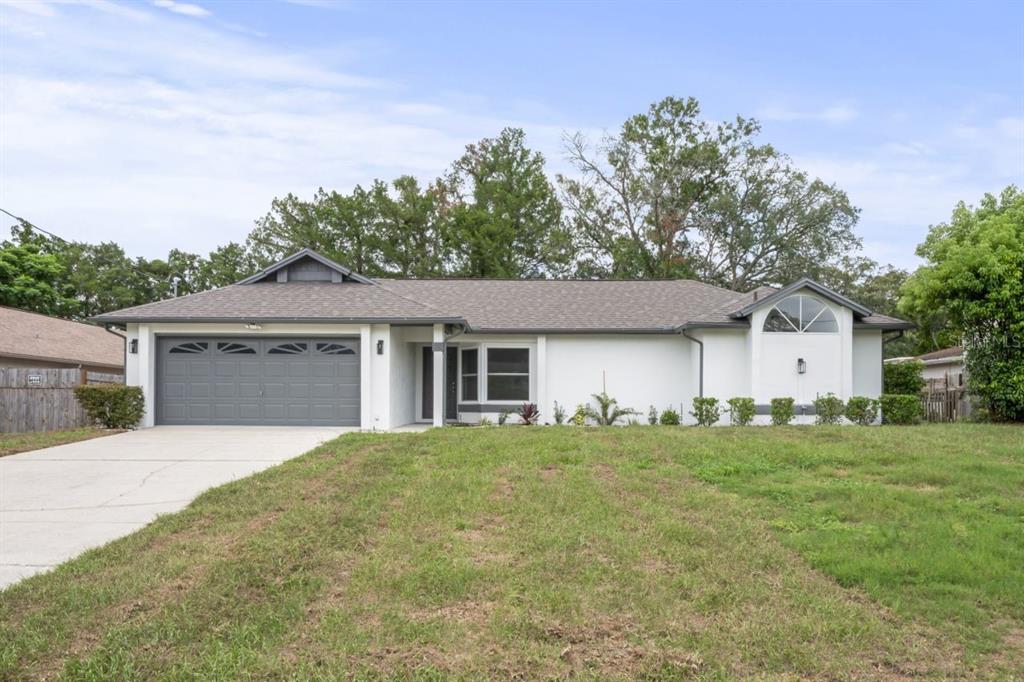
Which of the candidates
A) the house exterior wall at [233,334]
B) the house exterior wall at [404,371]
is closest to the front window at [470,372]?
the house exterior wall at [404,371]

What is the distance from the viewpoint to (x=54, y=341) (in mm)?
23703

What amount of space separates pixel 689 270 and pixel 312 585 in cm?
3061

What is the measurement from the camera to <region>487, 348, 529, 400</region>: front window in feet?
60.2

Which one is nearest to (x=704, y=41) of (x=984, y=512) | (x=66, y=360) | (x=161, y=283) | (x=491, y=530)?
(x=984, y=512)

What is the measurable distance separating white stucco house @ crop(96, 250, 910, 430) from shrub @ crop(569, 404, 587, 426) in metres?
0.39

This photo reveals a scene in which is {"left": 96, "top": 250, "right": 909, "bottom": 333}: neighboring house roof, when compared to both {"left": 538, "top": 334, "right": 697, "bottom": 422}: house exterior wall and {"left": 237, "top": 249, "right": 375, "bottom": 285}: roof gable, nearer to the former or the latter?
{"left": 237, "top": 249, "right": 375, "bottom": 285}: roof gable

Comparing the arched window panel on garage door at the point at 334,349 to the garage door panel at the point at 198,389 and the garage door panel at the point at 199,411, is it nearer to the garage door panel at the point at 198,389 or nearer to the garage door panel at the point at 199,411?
the garage door panel at the point at 198,389

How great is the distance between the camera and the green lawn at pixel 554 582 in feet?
13.4

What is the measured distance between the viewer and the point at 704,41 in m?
15.9

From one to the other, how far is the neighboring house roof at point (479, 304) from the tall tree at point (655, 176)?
42.8 ft

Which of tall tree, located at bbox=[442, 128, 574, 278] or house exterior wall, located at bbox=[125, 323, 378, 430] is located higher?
tall tree, located at bbox=[442, 128, 574, 278]

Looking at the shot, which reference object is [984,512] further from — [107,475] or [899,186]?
[899,186]

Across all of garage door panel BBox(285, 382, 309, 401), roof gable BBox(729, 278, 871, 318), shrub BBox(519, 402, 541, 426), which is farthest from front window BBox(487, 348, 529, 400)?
roof gable BBox(729, 278, 871, 318)

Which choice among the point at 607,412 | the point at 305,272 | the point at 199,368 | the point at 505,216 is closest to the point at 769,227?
the point at 505,216
